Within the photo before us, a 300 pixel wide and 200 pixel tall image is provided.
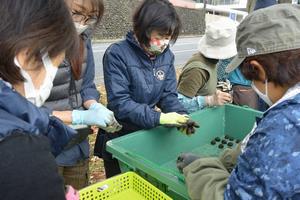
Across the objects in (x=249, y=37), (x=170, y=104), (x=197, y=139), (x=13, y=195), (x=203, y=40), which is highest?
(x=249, y=37)

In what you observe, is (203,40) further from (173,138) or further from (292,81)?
(292,81)

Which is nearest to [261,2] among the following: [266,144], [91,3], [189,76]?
[189,76]

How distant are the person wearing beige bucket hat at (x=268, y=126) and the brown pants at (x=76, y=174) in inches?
40.2

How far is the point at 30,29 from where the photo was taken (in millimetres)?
987

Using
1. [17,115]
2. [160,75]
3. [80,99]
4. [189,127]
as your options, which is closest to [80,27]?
[80,99]

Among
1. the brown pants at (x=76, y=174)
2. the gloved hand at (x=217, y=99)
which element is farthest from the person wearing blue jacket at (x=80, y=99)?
the gloved hand at (x=217, y=99)

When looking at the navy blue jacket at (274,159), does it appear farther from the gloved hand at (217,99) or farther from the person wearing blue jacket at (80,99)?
the gloved hand at (217,99)

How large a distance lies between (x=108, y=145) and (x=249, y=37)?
988mm

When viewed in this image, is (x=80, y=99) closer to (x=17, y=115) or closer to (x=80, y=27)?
(x=80, y=27)

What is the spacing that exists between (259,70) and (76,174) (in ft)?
4.85

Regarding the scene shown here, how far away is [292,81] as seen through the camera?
1298mm

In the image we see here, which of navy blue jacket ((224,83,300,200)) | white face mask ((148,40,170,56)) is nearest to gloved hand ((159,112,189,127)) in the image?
white face mask ((148,40,170,56))

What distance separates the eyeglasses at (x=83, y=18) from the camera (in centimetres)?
214

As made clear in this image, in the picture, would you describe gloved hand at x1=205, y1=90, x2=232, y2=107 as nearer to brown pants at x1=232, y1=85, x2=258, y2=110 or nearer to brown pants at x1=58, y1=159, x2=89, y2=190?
brown pants at x1=232, y1=85, x2=258, y2=110
